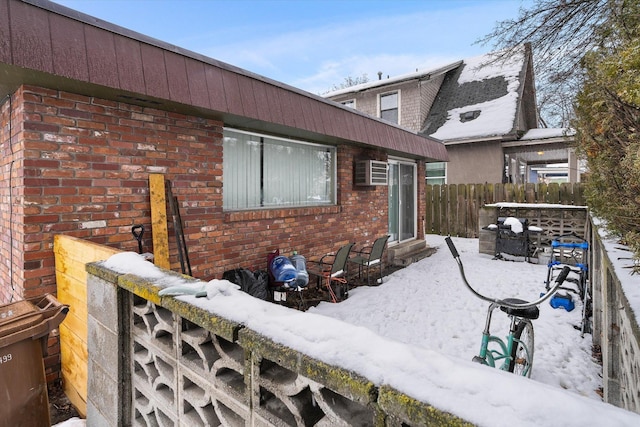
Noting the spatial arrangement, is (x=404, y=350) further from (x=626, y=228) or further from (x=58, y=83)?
(x=58, y=83)

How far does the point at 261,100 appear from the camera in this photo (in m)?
3.72

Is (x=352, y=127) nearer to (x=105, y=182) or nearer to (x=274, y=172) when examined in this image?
(x=274, y=172)

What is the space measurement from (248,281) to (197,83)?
2260 mm

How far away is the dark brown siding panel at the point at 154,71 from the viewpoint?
276 centimetres

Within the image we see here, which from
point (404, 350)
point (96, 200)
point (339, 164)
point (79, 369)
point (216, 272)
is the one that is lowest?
point (79, 369)

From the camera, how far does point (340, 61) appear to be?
25.2 meters

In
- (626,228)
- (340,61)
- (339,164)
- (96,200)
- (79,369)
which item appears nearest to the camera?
(626,228)

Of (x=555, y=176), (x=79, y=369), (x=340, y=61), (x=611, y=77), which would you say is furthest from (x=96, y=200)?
(x=555, y=176)

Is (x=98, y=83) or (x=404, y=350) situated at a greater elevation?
(x=98, y=83)

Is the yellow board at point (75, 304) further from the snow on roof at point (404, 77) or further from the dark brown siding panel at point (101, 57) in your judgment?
the snow on roof at point (404, 77)

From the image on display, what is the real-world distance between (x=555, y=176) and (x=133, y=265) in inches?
1357

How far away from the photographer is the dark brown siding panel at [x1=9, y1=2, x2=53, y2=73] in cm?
213

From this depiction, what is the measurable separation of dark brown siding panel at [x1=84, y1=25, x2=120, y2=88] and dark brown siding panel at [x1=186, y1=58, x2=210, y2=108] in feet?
2.09

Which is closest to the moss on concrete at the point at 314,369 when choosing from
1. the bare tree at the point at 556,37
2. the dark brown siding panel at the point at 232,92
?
the dark brown siding panel at the point at 232,92
